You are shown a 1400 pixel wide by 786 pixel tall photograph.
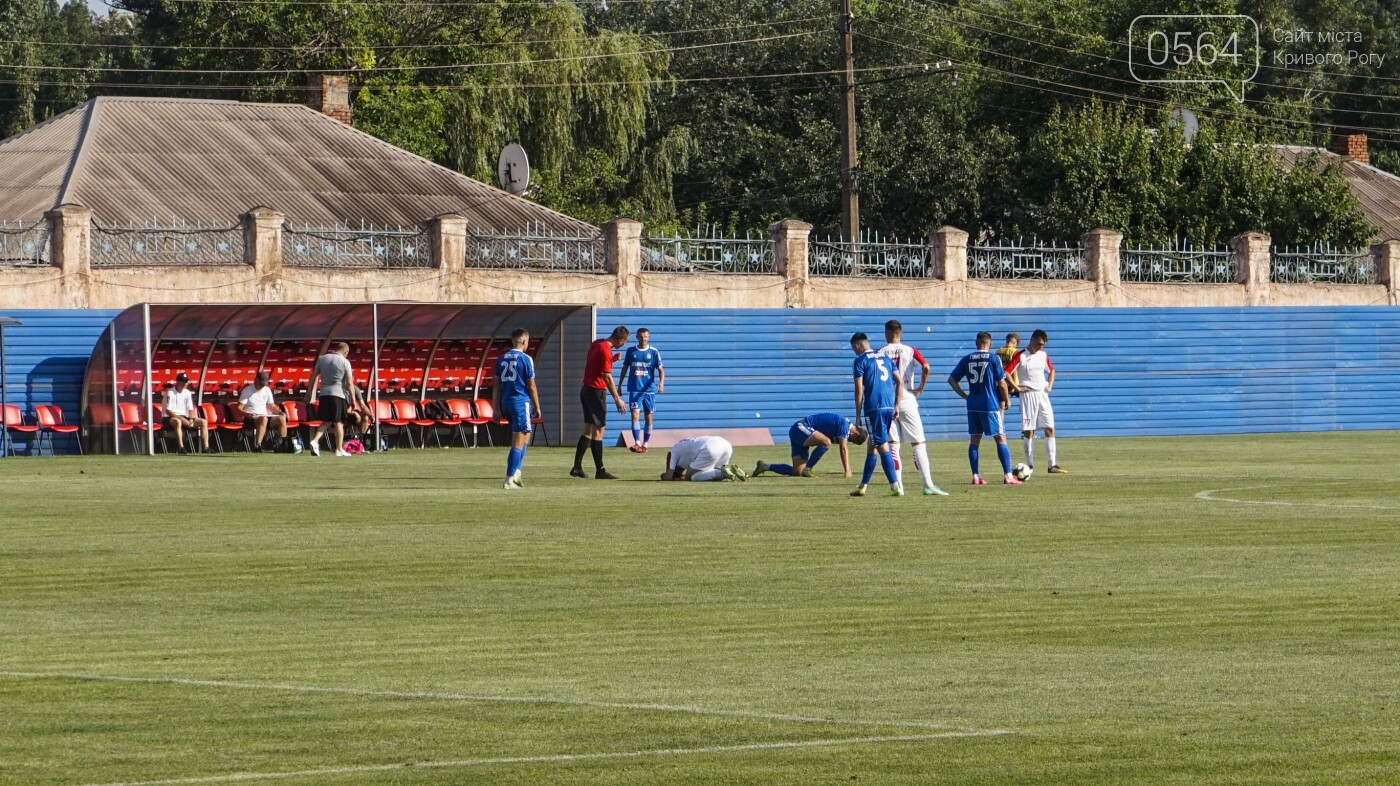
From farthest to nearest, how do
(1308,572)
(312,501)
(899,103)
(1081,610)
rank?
(899,103), (312,501), (1308,572), (1081,610)

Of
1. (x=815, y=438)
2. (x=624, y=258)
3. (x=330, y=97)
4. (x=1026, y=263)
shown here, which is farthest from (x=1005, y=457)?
(x=330, y=97)

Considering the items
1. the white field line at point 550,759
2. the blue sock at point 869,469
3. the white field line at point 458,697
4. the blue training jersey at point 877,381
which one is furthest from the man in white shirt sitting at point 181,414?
the white field line at point 550,759

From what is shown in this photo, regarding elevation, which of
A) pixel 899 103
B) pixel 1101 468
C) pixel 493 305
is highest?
pixel 899 103

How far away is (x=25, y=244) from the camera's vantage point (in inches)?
1299

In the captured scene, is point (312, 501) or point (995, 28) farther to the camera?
point (995, 28)

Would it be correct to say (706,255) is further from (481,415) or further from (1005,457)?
(1005,457)

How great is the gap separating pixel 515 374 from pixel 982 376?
5243 mm

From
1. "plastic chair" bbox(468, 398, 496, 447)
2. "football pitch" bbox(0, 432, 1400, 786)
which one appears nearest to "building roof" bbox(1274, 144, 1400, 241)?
"plastic chair" bbox(468, 398, 496, 447)

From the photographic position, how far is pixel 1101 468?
27.1 m

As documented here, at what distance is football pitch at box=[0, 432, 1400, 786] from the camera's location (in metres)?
7.38

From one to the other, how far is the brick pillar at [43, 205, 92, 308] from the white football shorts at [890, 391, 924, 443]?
16524 mm

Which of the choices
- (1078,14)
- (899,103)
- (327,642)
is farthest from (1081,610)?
(1078,14)

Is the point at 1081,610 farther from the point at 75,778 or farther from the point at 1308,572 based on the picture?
the point at 75,778

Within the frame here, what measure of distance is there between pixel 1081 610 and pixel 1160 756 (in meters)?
4.41
